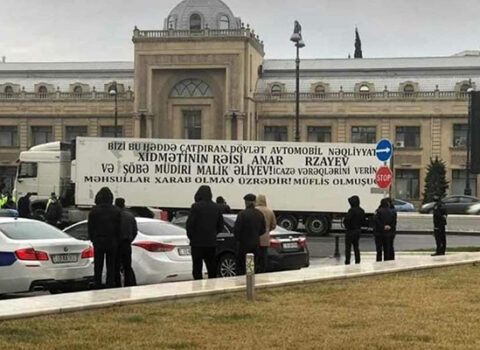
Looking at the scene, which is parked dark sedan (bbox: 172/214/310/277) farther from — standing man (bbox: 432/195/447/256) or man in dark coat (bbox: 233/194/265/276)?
standing man (bbox: 432/195/447/256)

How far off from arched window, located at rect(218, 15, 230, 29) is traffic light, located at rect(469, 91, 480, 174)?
61.8 metres

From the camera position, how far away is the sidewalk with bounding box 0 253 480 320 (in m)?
11.0

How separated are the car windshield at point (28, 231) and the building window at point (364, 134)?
6213 cm

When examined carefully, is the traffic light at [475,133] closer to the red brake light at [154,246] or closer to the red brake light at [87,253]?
the red brake light at [154,246]

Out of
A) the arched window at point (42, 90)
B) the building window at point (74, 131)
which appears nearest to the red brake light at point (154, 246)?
the building window at point (74, 131)

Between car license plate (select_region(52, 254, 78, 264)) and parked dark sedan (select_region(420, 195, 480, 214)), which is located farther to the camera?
parked dark sedan (select_region(420, 195, 480, 214))

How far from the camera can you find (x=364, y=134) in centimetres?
7525

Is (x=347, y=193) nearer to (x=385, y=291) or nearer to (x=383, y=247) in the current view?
(x=383, y=247)

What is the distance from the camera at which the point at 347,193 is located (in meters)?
34.1

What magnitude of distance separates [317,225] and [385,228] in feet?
48.5

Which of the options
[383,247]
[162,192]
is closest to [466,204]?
[162,192]

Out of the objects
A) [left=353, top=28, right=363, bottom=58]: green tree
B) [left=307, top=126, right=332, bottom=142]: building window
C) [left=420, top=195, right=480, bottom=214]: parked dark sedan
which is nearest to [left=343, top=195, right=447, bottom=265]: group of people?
[left=420, top=195, right=480, bottom=214]: parked dark sedan

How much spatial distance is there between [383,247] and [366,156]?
538 inches

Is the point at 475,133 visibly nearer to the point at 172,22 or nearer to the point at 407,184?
the point at 407,184
